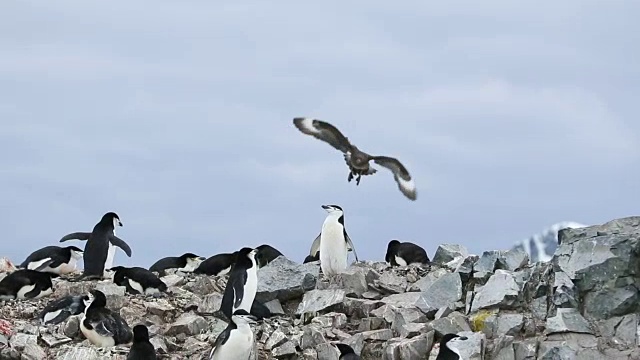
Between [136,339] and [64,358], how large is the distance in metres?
1.14

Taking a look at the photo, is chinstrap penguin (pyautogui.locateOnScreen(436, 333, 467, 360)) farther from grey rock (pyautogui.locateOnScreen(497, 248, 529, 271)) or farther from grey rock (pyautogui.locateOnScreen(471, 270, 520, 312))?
grey rock (pyautogui.locateOnScreen(497, 248, 529, 271))

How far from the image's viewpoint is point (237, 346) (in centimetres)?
1207

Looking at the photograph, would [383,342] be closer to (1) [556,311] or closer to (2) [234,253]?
(1) [556,311]

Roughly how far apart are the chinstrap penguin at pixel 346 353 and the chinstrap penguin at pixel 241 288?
163 cm

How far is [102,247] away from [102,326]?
4092 mm

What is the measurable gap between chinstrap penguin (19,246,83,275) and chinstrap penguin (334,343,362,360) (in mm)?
6485

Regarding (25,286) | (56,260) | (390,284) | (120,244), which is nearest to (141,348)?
(390,284)

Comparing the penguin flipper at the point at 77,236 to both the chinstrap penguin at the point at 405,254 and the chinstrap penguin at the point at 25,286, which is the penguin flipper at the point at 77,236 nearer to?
the chinstrap penguin at the point at 25,286

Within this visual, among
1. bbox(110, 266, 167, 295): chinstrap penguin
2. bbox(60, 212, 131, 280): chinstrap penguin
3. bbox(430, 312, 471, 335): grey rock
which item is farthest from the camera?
bbox(60, 212, 131, 280): chinstrap penguin

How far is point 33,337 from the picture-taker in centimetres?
1280

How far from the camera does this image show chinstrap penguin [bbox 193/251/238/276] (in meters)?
16.0

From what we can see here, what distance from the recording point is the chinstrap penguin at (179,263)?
686 inches

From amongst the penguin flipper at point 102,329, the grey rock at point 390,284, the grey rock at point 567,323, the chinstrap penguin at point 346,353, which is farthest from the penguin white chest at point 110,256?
the grey rock at point 567,323

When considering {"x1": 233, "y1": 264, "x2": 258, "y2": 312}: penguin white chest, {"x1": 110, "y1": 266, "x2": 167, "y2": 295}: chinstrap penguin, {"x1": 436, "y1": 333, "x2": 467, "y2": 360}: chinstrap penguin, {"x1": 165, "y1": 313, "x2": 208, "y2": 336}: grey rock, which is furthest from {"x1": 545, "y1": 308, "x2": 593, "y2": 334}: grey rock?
{"x1": 110, "y1": 266, "x2": 167, "y2": 295}: chinstrap penguin
